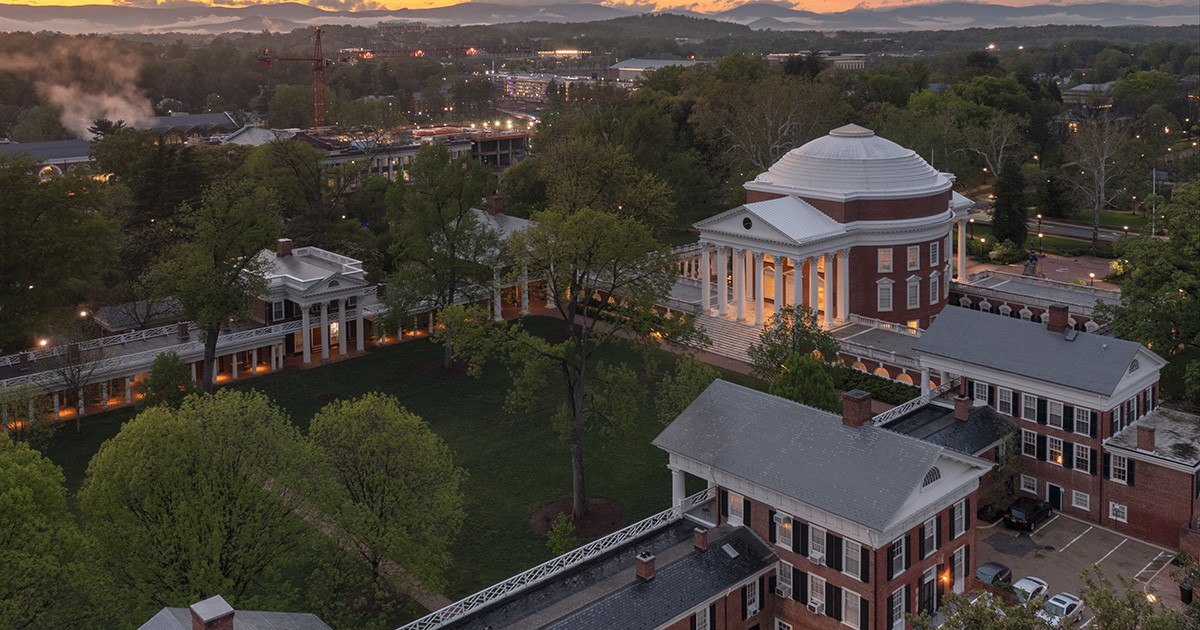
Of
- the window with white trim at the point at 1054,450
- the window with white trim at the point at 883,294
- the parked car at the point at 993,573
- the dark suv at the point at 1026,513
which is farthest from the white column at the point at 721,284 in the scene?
the parked car at the point at 993,573

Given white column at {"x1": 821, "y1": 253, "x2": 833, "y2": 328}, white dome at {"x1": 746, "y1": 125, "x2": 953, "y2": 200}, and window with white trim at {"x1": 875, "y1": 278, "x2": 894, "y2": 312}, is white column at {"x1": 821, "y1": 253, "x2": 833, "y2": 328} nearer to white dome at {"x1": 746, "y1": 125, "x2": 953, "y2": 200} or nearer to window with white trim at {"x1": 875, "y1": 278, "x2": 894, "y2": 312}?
window with white trim at {"x1": 875, "y1": 278, "x2": 894, "y2": 312}

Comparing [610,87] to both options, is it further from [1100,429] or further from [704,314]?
[1100,429]

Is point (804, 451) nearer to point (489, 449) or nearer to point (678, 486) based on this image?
point (678, 486)

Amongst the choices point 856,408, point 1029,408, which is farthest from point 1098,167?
point 856,408

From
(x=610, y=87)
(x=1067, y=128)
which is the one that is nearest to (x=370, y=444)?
(x=610, y=87)

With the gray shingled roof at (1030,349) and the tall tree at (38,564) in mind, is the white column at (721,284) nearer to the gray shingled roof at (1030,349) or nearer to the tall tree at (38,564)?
the gray shingled roof at (1030,349)

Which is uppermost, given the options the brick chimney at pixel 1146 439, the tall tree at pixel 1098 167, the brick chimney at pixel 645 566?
the tall tree at pixel 1098 167
